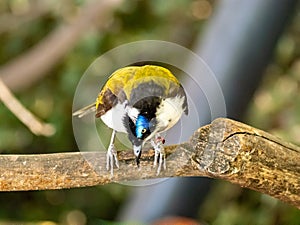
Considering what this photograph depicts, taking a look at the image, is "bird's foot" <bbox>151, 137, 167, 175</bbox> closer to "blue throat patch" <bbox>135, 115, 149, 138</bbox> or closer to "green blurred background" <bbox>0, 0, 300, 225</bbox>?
"blue throat patch" <bbox>135, 115, 149, 138</bbox>

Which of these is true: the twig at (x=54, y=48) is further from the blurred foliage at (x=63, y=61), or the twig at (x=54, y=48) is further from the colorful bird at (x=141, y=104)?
the colorful bird at (x=141, y=104)

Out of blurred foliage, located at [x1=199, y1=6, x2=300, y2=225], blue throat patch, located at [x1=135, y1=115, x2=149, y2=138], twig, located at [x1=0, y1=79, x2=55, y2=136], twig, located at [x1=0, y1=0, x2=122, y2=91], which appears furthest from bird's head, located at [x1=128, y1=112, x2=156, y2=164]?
twig, located at [x1=0, y1=0, x2=122, y2=91]

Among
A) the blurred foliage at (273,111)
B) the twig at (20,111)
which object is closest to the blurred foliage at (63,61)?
the blurred foliage at (273,111)

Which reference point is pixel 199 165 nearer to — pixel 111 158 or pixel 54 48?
pixel 111 158

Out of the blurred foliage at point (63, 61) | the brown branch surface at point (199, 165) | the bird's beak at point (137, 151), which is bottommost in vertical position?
the blurred foliage at point (63, 61)

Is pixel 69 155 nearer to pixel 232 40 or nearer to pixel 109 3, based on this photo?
pixel 232 40

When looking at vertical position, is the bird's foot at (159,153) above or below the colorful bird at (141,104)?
below
